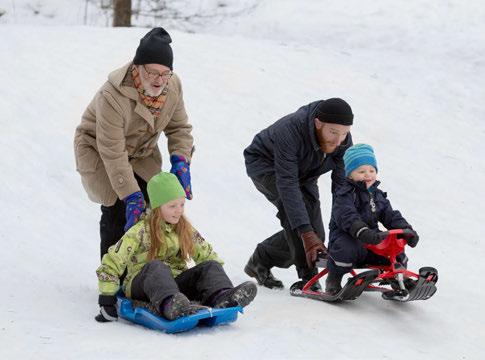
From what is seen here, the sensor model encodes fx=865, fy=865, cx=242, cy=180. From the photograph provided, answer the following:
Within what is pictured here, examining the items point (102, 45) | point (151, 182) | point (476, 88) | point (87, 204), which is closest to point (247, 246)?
point (87, 204)

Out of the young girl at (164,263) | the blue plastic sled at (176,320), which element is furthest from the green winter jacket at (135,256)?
the blue plastic sled at (176,320)

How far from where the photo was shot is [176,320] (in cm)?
443

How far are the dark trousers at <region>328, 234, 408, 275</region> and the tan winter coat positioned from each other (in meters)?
1.11

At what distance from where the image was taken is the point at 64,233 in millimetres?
6914

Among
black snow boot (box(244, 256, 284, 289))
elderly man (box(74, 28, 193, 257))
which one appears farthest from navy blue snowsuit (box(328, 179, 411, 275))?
elderly man (box(74, 28, 193, 257))

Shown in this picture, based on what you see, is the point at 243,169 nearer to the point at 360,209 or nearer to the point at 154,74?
the point at 360,209

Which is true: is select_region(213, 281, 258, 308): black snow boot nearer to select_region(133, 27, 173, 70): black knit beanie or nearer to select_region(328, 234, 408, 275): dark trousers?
select_region(328, 234, 408, 275): dark trousers

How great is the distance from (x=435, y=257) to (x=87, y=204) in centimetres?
312

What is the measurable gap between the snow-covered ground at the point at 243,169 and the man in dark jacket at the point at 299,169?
383mm

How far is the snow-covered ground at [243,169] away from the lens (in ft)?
15.0

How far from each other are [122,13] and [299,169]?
32.0 feet

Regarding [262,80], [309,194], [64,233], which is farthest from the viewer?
[262,80]

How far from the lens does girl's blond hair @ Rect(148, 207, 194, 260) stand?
480 centimetres

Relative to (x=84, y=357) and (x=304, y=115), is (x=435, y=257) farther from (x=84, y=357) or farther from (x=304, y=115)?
(x=84, y=357)
